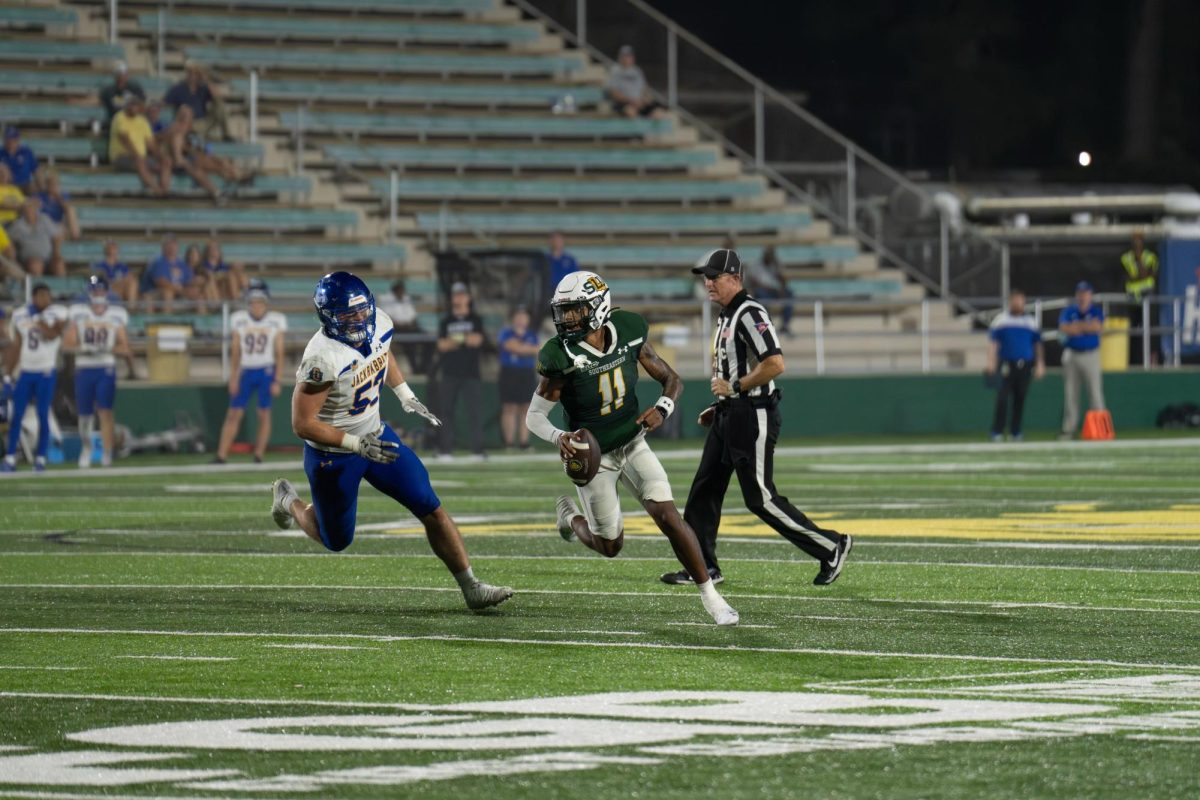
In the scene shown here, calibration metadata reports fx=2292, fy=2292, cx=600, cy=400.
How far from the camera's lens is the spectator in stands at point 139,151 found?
29312mm

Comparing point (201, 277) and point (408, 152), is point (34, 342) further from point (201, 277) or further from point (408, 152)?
point (408, 152)

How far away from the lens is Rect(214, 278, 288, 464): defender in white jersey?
2373 centimetres

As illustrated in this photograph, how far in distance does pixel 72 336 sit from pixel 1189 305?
1595 cm

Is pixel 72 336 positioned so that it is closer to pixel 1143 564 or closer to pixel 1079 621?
pixel 1143 564

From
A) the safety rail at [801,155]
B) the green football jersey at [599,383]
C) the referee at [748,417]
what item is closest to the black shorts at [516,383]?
the safety rail at [801,155]

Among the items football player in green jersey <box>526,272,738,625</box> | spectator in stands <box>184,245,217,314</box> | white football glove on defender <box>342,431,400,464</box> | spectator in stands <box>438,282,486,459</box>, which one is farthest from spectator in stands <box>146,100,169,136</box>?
white football glove on defender <box>342,431,400,464</box>

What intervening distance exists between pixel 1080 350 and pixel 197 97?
11.9 metres

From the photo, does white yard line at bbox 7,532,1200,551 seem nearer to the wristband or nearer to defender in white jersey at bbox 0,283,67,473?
the wristband

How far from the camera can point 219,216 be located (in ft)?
97.1

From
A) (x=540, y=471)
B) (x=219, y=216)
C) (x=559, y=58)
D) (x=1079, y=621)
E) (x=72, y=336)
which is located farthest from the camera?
(x=559, y=58)

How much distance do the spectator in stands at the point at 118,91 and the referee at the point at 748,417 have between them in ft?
63.2

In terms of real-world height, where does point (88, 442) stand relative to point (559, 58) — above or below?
below

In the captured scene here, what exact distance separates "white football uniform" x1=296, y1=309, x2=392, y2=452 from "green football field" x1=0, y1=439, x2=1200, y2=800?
0.90 metres

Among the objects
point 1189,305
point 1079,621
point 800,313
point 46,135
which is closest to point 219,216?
point 46,135
